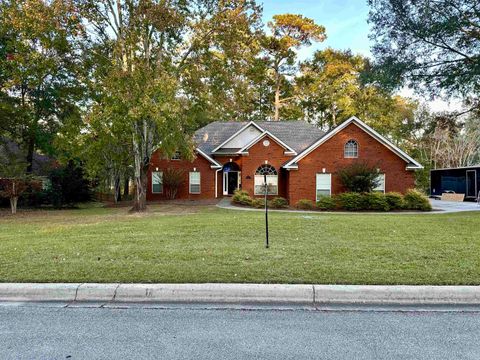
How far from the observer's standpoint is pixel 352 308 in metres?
4.49

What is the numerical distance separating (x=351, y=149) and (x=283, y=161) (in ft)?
16.2

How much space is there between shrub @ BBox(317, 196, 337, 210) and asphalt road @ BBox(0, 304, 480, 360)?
16.3 m

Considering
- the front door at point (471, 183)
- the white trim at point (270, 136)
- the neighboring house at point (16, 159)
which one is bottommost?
the front door at point (471, 183)

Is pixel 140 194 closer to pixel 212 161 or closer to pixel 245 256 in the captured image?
pixel 212 161

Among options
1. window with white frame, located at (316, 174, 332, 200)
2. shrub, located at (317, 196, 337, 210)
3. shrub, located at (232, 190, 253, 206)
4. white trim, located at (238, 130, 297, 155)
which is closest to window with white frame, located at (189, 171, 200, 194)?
white trim, located at (238, 130, 297, 155)

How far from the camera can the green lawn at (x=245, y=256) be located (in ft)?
17.3

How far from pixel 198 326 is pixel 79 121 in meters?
15.0

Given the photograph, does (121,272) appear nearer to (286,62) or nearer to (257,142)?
(257,142)

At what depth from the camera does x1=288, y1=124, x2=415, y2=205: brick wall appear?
22703 mm

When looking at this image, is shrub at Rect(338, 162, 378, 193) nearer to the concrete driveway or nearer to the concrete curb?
the concrete driveway

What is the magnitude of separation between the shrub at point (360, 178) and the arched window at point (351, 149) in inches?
53.5

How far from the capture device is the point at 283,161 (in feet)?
85.4

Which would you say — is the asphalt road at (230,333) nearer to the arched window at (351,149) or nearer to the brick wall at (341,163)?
the brick wall at (341,163)

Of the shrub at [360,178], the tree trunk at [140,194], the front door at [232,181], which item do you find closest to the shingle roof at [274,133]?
the front door at [232,181]
